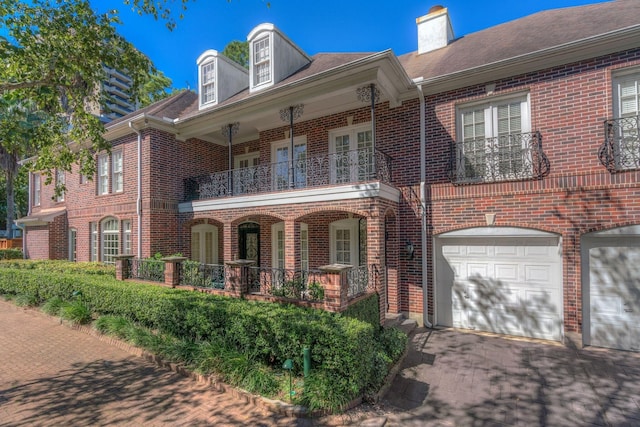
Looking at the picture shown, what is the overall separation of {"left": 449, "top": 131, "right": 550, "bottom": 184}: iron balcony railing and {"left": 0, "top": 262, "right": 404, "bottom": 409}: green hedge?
3955 millimetres

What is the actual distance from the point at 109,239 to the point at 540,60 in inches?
600

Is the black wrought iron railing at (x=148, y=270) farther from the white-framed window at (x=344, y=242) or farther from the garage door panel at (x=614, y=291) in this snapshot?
the garage door panel at (x=614, y=291)

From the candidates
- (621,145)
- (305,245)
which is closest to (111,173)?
(305,245)

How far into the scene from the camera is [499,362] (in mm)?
6098

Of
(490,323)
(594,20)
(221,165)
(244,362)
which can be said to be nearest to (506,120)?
(594,20)

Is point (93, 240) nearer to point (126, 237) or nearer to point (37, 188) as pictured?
point (126, 237)

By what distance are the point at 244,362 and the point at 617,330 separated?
292 inches

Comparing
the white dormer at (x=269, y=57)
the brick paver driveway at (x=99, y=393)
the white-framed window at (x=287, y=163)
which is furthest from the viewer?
the white dormer at (x=269, y=57)

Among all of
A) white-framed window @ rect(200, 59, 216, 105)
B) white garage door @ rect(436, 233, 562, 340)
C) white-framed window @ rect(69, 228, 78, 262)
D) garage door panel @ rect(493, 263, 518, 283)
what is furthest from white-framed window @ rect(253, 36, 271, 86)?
white-framed window @ rect(69, 228, 78, 262)

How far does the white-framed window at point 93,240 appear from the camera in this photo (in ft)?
43.2

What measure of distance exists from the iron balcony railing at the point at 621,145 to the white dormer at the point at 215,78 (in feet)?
36.3

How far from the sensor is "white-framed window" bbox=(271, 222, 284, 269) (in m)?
11.1

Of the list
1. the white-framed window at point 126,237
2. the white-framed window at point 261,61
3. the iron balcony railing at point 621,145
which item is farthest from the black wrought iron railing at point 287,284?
the white-framed window at point 126,237

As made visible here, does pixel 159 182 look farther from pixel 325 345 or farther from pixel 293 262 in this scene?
pixel 325 345
